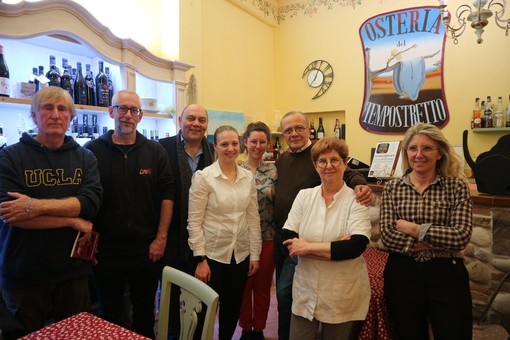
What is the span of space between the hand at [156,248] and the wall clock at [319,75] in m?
3.65

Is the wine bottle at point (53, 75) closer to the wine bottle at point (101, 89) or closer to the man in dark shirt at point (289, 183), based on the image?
the wine bottle at point (101, 89)

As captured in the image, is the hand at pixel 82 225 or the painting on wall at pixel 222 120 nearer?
the hand at pixel 82 225

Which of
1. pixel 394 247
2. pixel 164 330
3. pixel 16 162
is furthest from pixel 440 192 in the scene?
pixel 16 162

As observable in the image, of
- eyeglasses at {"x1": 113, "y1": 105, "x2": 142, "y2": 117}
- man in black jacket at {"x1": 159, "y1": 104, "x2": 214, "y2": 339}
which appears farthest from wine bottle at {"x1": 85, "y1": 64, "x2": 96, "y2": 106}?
eyeglasses at {"x1": 113, "y1": 105, "x2": 142, "y2": 117}

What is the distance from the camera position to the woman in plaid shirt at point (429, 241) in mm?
1503

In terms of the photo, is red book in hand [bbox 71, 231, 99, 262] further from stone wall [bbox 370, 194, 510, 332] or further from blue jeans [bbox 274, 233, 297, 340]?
stone wall [bbox 370, 194, 510, 332]

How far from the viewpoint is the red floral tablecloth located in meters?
1.13

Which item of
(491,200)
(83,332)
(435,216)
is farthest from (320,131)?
(83,332)

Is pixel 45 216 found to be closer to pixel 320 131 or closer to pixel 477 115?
pixel 320 131

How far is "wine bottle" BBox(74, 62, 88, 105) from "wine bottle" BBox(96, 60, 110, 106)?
107mm

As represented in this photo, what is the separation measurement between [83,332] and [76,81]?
2.08 meters

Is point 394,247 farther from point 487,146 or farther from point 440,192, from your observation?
point 487,146

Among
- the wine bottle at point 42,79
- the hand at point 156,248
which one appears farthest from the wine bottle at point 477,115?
the wine bottle at point 42,79

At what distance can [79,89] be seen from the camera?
2615mm
